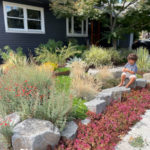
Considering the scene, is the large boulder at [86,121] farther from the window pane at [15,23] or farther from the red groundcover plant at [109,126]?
the window pane at [15,23]

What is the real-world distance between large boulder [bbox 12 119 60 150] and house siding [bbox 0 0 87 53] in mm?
6508

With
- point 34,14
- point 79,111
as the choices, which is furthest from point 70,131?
point 34,14

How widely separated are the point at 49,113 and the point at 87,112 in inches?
34.7

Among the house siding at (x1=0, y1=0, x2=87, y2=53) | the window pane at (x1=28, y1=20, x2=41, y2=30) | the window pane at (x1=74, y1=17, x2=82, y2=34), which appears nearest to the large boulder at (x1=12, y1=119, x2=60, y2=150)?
the house siding at (x1=0, y1=0, x2=87, y2=53)

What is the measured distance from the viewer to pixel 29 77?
111 inches

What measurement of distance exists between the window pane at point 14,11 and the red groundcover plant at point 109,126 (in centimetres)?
688

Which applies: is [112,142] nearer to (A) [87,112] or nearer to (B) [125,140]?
(B) [125,140]

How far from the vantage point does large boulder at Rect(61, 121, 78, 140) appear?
200cm

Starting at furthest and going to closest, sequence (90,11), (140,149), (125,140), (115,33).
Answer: (115,33), (90,11), (125,140), (140,149)

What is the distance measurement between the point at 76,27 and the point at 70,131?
31.1 ft

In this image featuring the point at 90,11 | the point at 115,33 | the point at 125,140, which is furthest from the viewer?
the point at 115,33

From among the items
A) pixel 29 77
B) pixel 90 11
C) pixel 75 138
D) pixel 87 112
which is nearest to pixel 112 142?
pixel 75 138

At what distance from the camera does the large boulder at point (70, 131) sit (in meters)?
2.00

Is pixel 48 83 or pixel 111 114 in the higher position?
pixel 48 83
